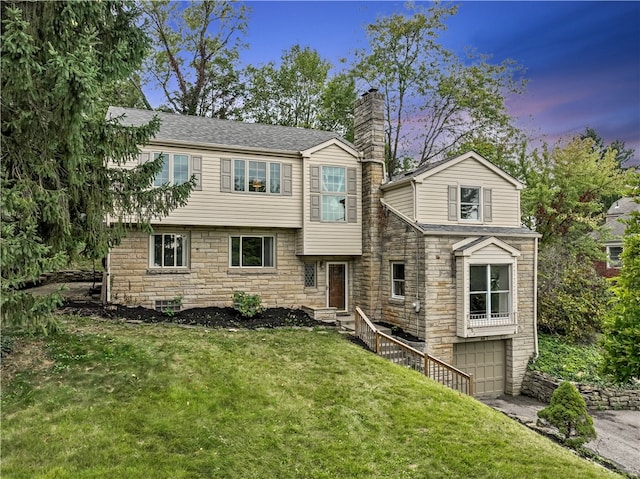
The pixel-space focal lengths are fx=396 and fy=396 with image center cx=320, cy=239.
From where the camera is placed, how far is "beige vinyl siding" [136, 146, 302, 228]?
1289cm

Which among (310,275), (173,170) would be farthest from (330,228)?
(173,170)

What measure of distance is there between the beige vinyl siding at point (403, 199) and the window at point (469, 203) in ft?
6.71

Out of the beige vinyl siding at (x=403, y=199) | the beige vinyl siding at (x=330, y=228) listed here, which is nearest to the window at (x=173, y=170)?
the beige vinyl siding at (x=330, y=228)

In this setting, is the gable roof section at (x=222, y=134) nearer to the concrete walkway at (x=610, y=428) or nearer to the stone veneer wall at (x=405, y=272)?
the stone veneer wall at (x=405, y=272)

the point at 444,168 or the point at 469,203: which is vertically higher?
the point at 444,168

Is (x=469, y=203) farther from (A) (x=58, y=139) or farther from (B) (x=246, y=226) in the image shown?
(A) (x=58, y=139)

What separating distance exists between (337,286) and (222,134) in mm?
7191

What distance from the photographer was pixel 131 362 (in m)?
7.88

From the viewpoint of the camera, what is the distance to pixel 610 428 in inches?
451

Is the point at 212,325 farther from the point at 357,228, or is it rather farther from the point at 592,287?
the point at 592,287

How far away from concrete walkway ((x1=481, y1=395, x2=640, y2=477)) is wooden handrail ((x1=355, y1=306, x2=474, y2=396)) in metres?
1.22

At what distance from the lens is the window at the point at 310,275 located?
14.9 m

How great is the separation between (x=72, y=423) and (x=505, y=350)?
43.7ft

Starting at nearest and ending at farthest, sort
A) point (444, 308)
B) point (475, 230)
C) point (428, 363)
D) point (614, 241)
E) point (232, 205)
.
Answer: point (428, 363), point (444, 308), point (232, 205), point (475, 230), point (614, 241)
